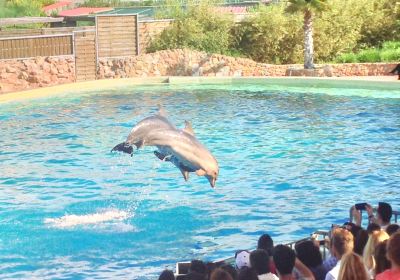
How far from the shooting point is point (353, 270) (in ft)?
15.6

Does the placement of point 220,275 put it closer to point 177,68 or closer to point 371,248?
point 371,248

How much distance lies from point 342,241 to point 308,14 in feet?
66.5

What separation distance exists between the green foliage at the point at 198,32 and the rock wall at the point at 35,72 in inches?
138

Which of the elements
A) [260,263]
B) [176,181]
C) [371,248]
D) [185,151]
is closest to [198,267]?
[260,263]

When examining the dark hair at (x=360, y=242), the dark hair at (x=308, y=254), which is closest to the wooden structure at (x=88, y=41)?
the dark hair at (x=360, y=242)

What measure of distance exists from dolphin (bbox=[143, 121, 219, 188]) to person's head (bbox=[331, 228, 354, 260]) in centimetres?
329

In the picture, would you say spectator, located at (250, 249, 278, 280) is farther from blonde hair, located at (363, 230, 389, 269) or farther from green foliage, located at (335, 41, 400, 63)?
green foliage, located at (335, 41, 400, 63)

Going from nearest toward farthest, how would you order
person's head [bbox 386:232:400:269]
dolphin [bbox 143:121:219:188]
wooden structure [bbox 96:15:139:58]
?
1. person's head [bbox 386:232:400:269]
2. dolphin [bbox 143:121:219:188]
3. wooden structure [bbox 96:15:139:58]

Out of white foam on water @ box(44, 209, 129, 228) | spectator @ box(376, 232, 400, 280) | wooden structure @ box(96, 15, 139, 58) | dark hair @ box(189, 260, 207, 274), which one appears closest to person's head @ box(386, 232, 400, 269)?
spectator @ box(376, 232, 400, 280)

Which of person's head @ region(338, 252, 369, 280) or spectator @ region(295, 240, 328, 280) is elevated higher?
person's head @ region(338, 252, 369, 280)

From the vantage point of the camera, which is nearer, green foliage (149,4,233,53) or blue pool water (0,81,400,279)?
blue pool water (0,81,400,279)

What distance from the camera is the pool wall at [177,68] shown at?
25438 mm

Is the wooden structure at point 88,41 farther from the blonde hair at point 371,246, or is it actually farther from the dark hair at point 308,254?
the blonde hair at point 371,246

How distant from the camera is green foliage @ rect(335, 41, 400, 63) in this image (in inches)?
1022
